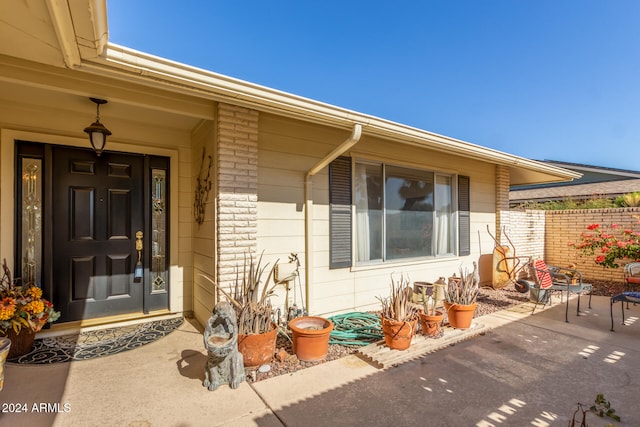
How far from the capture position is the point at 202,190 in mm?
3486

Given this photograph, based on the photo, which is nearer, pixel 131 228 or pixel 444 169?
pixel 131 228

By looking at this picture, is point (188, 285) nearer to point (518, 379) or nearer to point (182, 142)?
point (182, 142)

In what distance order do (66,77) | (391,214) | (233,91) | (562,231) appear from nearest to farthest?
(66,77), (233,91), (391,214), (562,231)

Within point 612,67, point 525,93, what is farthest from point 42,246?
point 525,93

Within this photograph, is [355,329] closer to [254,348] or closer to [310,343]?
[310,343]

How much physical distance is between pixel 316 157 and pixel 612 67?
8820 mm

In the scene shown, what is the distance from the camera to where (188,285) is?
390cm

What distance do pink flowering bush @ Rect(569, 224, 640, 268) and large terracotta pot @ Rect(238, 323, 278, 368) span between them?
647 centimetres

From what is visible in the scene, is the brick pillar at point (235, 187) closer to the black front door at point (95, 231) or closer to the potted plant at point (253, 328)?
the potted plant at point (253, 328)

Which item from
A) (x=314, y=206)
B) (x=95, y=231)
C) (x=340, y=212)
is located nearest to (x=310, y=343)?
(x=314, y=206)

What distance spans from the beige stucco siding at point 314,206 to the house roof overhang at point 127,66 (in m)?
0.46

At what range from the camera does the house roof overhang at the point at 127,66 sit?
1.64 metres

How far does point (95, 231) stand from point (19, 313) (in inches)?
41.0

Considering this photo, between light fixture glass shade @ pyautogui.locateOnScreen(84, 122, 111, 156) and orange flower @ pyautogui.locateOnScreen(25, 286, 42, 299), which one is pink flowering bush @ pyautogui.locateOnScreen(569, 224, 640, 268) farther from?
orange flower @ pyautogui.locateOnScreen(25, 286, 42, 299)
